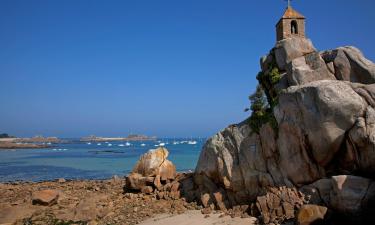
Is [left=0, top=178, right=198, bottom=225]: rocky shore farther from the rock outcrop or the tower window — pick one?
the tower window

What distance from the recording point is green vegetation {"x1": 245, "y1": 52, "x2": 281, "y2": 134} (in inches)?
880

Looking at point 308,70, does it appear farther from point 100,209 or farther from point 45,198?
point 45,198

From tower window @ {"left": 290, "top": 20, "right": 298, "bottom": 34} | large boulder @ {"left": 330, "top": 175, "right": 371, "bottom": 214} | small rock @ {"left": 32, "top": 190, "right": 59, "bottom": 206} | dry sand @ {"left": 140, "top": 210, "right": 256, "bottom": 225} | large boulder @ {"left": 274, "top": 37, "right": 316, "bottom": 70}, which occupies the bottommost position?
dry sand @ {"left": 140, "top": 210, "right": 256, "bottom": 225}

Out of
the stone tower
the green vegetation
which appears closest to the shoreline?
the green vegetation

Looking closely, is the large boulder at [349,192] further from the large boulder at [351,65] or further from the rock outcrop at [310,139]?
the large boulder at [351,65]

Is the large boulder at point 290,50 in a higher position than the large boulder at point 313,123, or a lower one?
higher

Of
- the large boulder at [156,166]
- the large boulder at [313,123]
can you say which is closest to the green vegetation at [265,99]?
the large boulder at [313,123]

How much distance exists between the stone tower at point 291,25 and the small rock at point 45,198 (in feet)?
71.2

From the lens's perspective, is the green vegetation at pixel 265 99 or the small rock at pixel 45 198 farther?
the small rock at pixel 45 198

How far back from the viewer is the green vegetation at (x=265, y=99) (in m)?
22.3

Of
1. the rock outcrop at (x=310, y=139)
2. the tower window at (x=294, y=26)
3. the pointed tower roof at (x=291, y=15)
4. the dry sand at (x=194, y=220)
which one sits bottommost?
the dry sand at (x=194, y=220)

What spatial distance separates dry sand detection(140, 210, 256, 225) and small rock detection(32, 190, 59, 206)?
8714 mm

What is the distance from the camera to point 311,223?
1594 cm

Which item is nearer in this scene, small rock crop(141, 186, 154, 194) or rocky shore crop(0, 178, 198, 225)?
rocky shore crop(0, 178, 198, 225)
